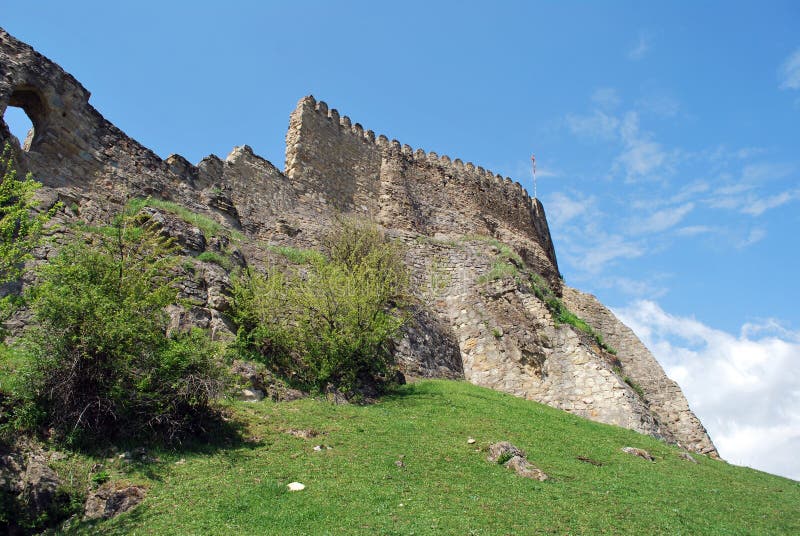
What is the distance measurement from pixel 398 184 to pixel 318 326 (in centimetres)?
1576

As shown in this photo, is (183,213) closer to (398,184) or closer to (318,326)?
(318,326)

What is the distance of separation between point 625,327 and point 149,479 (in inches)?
1021

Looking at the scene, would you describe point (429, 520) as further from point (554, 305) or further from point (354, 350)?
point (554, 305)

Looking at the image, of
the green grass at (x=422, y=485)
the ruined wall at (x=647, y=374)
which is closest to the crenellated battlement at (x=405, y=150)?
the ruined wall at (x=647, y=374)

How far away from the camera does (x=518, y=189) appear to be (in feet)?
125

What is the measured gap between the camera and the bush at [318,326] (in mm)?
14742

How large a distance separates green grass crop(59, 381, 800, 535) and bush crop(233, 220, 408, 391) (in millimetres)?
1421

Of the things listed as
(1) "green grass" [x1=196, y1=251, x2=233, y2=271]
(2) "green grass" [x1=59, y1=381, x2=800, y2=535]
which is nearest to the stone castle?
(1) "green grass" [x1=196, y1=251, x2=233, y2=271]

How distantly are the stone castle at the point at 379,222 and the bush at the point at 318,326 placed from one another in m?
0.83

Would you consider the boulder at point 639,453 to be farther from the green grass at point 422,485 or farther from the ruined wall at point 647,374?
the ruined wall at point 647,374

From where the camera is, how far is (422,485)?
959 centimetres

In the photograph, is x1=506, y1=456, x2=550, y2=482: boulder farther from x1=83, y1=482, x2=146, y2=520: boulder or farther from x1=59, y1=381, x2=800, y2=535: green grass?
x1=83, y1=482, x2=146, y2=520: boulder

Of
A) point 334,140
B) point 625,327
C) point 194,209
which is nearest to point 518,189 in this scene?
point 625,327

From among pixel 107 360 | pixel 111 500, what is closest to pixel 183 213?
pixel 107 360
